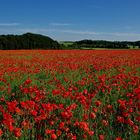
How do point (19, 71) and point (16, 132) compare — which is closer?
point (16, 132)

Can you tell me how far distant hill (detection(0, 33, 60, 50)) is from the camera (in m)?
57.0

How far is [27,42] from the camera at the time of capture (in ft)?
197

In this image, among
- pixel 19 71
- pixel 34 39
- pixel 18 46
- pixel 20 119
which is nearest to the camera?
pixel 20 119

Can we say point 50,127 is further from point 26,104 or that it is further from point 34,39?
point 34,39

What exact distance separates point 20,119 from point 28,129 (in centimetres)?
60

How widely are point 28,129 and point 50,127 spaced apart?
38cm

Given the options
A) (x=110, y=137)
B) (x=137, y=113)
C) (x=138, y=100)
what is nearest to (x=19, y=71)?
(x=138, y=100)

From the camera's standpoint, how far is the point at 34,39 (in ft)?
208

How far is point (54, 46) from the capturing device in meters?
61.9

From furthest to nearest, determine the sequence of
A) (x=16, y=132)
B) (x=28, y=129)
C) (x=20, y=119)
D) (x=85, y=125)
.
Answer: (x=20, y=119), (x=28, y=129), (x=85, y=125), (x=16, y=132)

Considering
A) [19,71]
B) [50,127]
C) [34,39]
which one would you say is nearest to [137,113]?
[50,127]

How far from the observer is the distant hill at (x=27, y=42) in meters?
57.0

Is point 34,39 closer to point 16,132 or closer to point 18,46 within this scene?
point 18,46

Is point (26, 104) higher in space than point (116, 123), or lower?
higher
